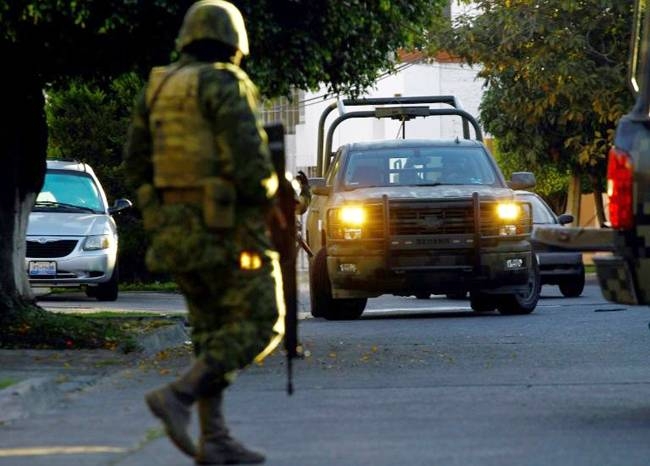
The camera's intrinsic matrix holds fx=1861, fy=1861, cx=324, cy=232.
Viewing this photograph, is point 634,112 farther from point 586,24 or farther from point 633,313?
point 586,24

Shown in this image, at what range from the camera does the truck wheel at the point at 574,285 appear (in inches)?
1005

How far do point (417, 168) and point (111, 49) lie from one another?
545 centimetres

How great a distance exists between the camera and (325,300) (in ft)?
65.3

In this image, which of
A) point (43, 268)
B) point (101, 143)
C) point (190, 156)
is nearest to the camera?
point (190, 156)

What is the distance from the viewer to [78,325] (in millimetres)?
15211

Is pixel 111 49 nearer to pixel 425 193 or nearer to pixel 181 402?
pixel 425 193

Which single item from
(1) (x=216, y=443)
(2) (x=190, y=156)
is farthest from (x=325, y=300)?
(2) (x=190, y=156)

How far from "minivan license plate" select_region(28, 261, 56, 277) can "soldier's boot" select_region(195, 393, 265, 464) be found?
662 inches

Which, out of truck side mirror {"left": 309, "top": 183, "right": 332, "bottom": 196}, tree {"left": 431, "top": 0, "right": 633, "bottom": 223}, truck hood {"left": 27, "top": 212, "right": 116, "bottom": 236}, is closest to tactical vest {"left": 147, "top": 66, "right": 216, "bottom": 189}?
truck side mirror {"left": 309, "top": 183, "right": 332, "bottom": 196}

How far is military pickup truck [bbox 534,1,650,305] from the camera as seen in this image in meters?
8.88

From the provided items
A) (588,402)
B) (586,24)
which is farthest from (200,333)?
(586,24)

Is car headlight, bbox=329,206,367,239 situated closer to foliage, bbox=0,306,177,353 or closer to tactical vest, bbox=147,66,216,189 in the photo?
foliage, bbox=0,306,177,353

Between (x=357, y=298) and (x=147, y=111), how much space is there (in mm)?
11237

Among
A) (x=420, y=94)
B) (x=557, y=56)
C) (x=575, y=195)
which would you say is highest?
(x=420, y=94)
